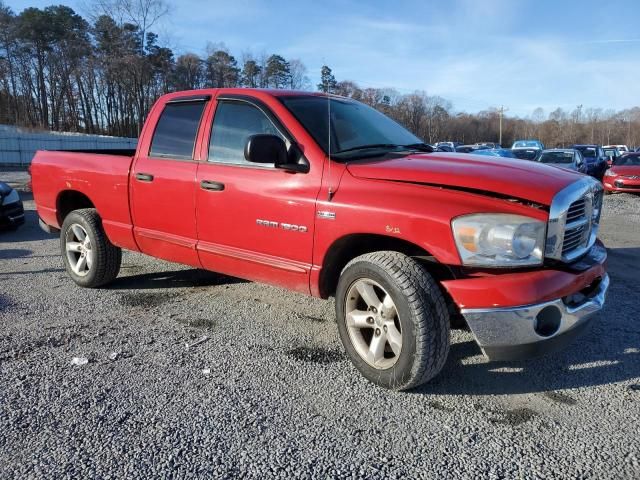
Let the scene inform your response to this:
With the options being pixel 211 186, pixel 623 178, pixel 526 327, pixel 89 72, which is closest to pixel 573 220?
→ pixel 526 327

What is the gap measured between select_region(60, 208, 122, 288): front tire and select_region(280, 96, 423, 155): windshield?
2.44 metres

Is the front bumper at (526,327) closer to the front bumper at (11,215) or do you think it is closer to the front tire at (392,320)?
the front tire at (392,320)

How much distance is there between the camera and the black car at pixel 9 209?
7945 millimetres

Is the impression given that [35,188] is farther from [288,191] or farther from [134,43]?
[134,43]

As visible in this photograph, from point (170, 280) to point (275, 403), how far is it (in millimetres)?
2995

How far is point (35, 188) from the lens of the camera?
5629mm

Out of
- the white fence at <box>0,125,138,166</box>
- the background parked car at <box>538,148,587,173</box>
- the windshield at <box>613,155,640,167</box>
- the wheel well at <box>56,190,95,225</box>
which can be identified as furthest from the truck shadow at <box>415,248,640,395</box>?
the white fence at <box>0,125,138,166</box>

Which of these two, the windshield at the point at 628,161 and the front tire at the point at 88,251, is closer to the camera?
the front tire at the point at 88,251

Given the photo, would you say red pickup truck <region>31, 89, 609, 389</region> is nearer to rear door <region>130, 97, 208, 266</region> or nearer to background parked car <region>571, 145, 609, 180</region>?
rear door <region>130, 97, 208, 266</region>

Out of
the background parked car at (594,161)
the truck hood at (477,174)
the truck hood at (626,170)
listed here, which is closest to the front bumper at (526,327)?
the truck hood at (477,174)

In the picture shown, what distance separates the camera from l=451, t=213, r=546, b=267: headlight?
2645 mm

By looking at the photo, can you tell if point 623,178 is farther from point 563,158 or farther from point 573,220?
point 573,220

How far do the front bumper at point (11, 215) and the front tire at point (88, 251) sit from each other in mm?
3493

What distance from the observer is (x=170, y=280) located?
18.0 ft
